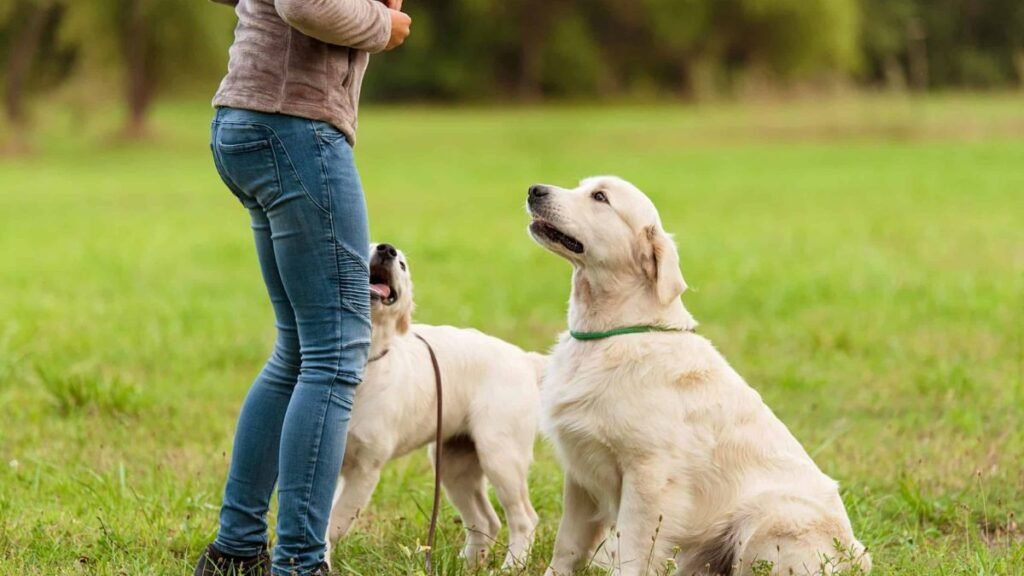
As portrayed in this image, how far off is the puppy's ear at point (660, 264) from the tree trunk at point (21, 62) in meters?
31.6

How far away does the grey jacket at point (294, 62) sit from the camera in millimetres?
3891

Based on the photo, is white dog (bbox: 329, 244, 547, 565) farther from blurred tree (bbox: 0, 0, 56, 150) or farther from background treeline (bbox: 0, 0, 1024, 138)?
background treeline (bbox: 0, 0, 1024, 138)

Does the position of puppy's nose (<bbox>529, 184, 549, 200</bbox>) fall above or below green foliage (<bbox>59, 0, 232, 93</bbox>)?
above

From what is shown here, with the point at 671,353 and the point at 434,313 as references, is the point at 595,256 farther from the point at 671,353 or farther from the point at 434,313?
the point at 434,313

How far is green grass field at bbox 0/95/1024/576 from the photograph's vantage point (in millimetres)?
5281

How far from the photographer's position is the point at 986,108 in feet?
114

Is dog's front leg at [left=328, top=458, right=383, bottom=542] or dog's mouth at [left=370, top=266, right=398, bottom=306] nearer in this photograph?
dog's front leg at [left=328, top=458, right=383, bottom=542]

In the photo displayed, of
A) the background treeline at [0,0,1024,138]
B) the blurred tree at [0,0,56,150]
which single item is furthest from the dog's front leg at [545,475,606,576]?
the background treeline at [0,0,1024,138]

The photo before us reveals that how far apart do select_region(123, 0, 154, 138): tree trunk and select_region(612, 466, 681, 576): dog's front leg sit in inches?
1276

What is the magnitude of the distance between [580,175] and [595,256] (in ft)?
58.9

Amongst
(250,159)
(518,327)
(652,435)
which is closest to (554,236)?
(652,435)

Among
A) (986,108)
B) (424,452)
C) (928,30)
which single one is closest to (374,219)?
(424,452)

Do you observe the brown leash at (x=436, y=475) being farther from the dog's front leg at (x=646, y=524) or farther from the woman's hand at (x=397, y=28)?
the woman's hand at (x=397, y=28)

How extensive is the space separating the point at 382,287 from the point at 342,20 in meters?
1.48
